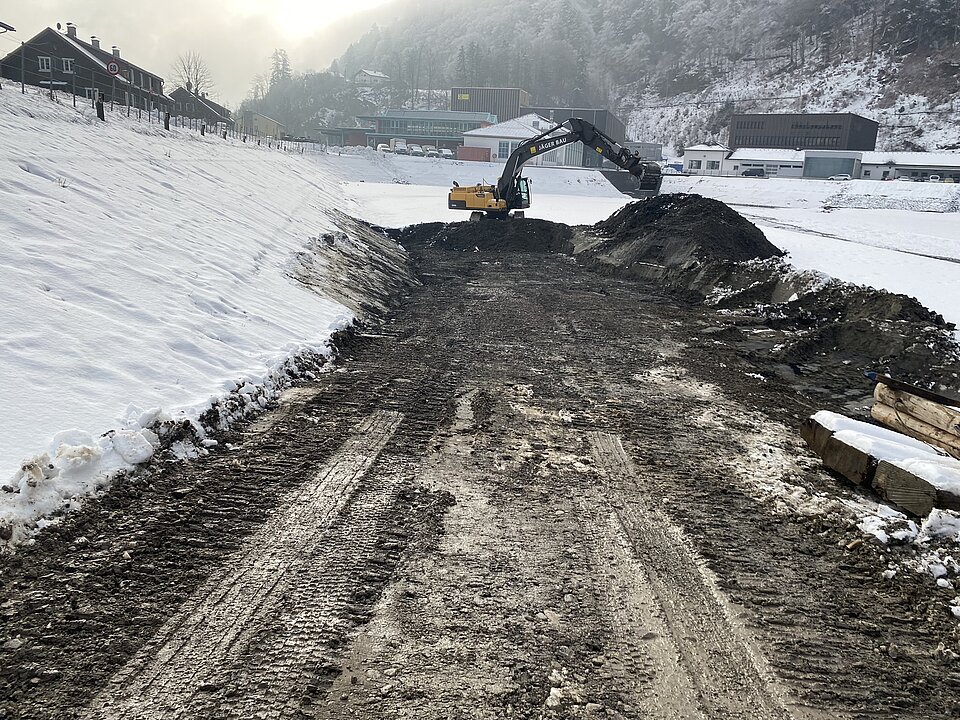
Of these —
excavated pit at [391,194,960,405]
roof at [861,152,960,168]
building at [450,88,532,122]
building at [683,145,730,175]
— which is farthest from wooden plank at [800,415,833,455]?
building at [450,88,532,122]

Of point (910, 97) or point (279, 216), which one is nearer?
point (279, 216)

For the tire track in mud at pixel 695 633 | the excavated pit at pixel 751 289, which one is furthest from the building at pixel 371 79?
the tire track in mud at pixel 695 633

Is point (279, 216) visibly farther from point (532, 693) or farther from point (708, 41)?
point (708, 41)

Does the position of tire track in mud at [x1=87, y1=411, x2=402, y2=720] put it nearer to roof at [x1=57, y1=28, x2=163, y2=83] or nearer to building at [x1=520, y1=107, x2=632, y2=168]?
roof at [x1=57, y1=28, x2=163, y2=83]

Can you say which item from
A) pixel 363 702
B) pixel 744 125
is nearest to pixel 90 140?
pixel 363 702

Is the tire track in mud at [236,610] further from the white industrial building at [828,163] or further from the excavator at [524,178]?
the white industrial building at [828,163]

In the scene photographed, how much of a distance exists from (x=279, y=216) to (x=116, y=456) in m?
12.4

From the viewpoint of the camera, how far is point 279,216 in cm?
1677

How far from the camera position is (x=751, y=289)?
15.0m

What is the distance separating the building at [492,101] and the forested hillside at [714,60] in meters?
24.9

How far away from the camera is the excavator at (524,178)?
25.1 metres

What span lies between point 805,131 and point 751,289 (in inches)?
3469

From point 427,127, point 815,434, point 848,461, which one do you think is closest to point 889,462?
point 848,461

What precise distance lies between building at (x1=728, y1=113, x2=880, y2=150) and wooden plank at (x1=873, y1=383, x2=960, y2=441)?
9242 cm
